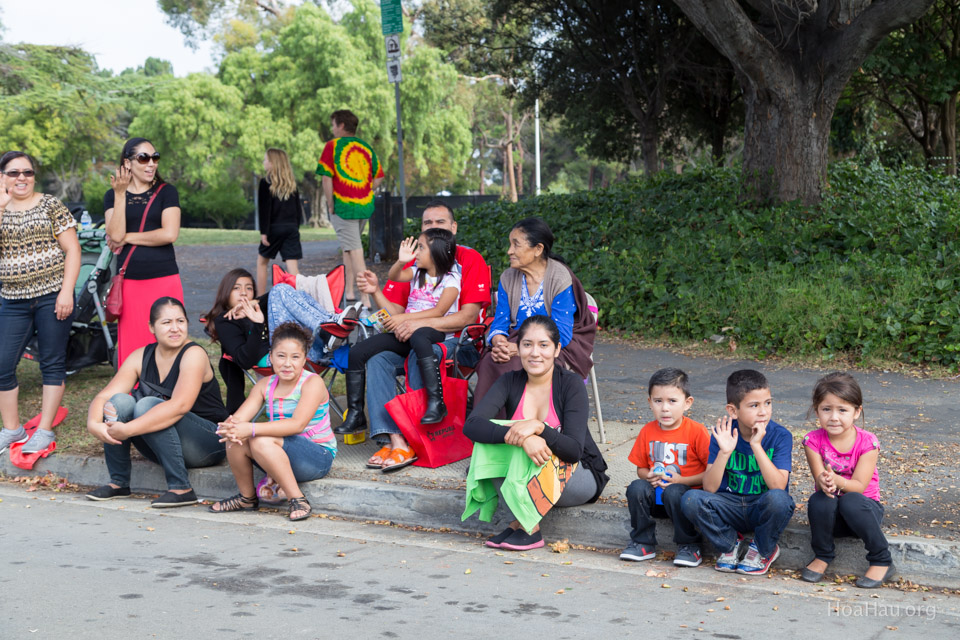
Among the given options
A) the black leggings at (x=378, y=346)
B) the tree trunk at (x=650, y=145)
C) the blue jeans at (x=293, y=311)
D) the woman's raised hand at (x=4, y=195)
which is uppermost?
the tree trunk at (x=650, y=145)

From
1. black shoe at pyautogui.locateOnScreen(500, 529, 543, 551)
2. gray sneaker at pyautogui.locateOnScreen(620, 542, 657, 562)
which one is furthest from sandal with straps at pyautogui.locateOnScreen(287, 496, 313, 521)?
gray sneaker at pyautogui.locateOnScreen(620, 542, 657, 562)

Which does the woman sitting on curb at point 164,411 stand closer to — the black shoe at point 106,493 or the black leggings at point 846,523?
the black shoe at point 106,493

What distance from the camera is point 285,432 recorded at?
18.0 ft

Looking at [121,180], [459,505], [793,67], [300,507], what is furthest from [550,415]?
[793,67]

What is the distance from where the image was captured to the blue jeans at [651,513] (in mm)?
4602

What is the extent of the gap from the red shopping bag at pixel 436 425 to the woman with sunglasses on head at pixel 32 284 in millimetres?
2644

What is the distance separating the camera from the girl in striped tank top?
5.45 m

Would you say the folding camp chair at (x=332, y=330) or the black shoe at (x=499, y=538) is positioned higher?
the folding camp chair at (x=332, y=330)

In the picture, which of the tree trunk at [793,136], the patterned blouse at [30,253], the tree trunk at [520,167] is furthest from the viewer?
the tree trunk at [520,167]

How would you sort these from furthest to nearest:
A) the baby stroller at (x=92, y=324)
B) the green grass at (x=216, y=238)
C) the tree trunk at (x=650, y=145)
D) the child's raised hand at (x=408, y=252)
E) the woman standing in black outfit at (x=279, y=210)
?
1. the green grass at (x=216, y=238)
2. the tree trunk at (x=650, y=145)
3. the woman standing in black outfit at (x=279, y=210)
4. the baby stroller at (x=92, y=324)
5. the child's raised hand at (x=408, y=252)

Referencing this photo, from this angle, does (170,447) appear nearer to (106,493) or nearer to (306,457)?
(106,493)

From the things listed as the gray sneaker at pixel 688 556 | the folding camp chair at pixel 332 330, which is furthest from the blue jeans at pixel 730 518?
Result: the folding camp chair at pixel 332 330

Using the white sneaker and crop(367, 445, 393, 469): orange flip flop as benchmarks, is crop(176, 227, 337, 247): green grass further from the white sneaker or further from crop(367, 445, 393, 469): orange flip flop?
the white sneaker

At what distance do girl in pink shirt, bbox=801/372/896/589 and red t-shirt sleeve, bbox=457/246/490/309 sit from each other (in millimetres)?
2486
